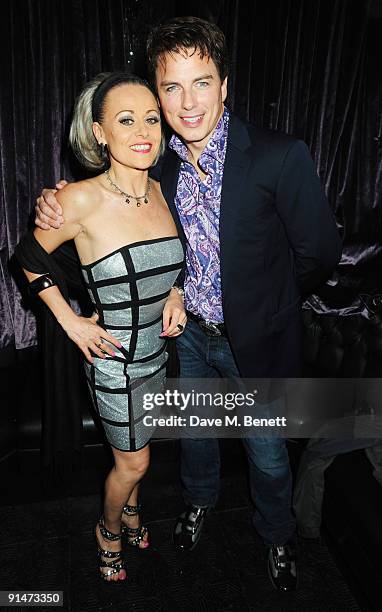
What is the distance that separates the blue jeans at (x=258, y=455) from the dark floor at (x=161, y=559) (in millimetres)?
207

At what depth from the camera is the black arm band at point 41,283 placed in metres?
1.84

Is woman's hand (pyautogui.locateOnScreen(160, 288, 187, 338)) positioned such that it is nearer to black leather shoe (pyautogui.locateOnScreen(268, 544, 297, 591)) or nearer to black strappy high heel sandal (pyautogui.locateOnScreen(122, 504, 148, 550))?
black strappy high heel sandal (pyautogui.locateOnScreen(122, 504, 148, 550))

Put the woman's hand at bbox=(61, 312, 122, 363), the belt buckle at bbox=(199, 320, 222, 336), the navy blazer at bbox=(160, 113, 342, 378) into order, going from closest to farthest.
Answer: the navy blazer at bbox=(160, 113, 342, 378)
the woman's hand at bbox=(61, 312, 122, 363)
the belt buckle at bbox=(199, 320, 222, 336)

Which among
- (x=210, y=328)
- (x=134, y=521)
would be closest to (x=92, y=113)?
(x=210, y=328)

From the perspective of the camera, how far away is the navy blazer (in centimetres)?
173

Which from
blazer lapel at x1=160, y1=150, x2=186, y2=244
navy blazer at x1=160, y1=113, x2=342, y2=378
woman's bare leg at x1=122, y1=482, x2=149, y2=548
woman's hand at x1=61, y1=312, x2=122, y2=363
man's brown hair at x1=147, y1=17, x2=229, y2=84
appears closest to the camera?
man's brown hair at x1=147, y1=17, x2=229, y2=84

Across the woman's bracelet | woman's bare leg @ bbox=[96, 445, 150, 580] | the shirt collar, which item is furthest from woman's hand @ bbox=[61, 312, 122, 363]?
the shirt collar

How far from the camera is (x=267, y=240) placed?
1.85m

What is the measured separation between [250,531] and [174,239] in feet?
5.09

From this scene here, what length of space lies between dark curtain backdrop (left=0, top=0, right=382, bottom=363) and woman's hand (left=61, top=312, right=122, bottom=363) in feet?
4.07

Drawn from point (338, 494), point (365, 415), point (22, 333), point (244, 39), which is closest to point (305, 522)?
point (338, 494)

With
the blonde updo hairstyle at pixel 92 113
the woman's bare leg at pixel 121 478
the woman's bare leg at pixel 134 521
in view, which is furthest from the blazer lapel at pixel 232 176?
the woman's bare leg at pixel 134 521

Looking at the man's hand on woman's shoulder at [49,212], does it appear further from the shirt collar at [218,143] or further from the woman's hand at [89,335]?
the shirt collar at [218,143]

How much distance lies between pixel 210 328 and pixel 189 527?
1.04 meters
